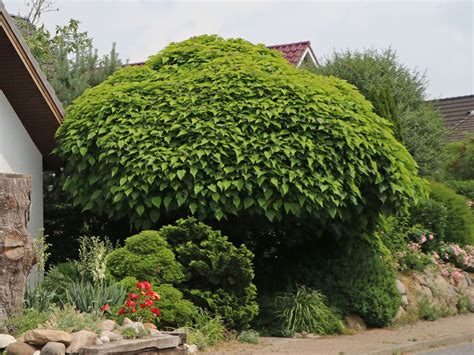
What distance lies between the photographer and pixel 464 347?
500 inches

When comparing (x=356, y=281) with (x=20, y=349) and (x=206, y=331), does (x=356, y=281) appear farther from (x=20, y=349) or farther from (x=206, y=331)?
(x=20, y=349)

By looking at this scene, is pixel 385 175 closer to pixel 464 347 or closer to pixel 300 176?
pixel 300 176

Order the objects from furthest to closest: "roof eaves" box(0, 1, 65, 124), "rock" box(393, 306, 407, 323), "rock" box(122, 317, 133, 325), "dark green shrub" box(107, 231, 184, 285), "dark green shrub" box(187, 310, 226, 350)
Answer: "rock" box(393, 306, 407, 323) → "roof eaves" box(0, 1, 65, 124) → "dark green shrub" box(107, 231, 184, 285) → "dark green shrub" box(187, 310, 226, 350) → "rock" box(122, 317, 133, 325)

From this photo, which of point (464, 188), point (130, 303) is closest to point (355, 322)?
point (130, 303)

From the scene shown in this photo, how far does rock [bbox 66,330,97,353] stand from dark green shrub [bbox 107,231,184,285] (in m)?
2.26

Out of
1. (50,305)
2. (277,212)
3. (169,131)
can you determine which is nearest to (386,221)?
(277,212)

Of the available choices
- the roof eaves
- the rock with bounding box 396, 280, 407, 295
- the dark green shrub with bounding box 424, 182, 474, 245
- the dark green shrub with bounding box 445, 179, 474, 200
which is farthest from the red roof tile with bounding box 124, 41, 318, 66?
the roof eaves

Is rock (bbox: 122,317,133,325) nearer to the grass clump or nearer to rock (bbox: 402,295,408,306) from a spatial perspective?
the grass clump

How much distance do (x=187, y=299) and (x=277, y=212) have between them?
1934 mm

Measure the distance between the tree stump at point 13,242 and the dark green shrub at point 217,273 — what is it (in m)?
2.61

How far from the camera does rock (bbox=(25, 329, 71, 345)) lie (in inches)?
360

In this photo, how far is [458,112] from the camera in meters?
39.5

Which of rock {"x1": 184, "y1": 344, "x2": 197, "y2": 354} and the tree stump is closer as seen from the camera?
the tree stump

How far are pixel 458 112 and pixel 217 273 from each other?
97.1 ft
